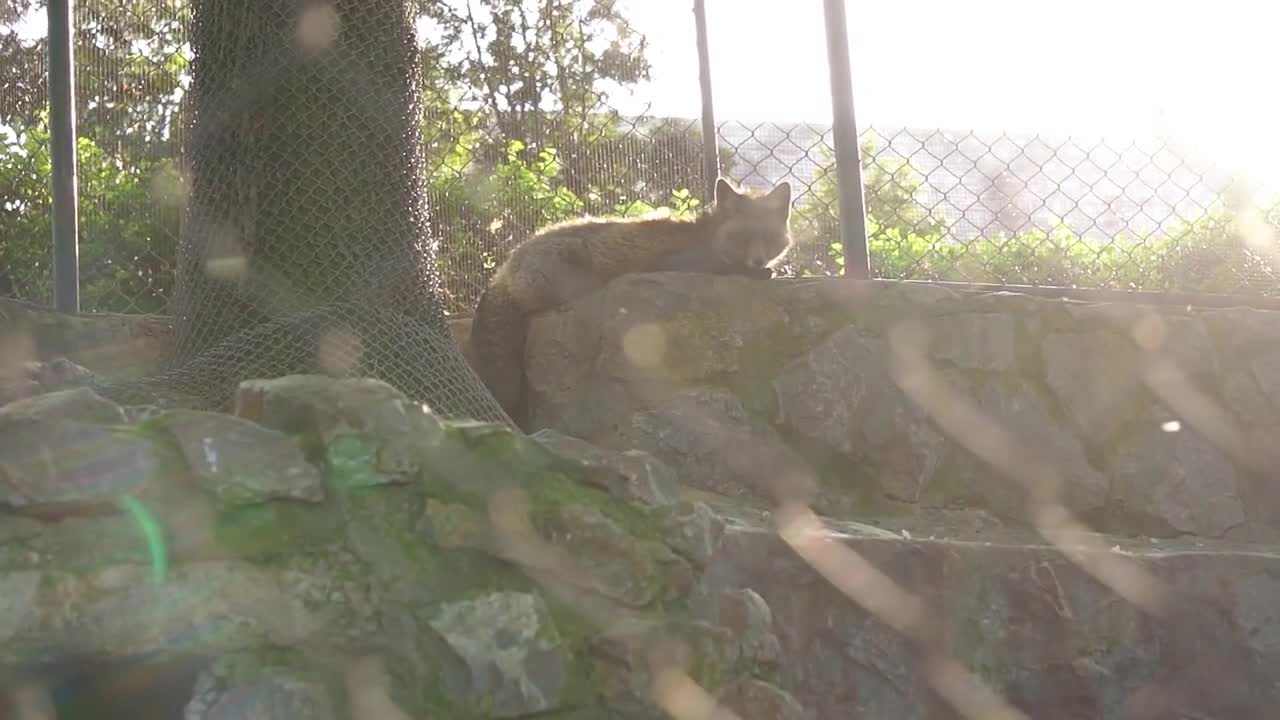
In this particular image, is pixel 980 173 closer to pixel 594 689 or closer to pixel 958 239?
pixel 958 239

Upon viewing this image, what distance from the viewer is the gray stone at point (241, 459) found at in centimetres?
246

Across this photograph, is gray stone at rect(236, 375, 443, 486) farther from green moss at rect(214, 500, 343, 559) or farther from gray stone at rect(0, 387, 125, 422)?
gray stone at rect(0, 387, 125, 422)

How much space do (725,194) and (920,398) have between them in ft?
6.06

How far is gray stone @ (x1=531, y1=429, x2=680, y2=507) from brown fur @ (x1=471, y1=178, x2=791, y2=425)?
2.44 metres

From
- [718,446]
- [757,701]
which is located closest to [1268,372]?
[718,446]

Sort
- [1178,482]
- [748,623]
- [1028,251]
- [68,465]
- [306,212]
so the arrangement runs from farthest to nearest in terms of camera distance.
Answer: [1028,251]
[1178,482]
[306,212]
[748,623]
[68,465]

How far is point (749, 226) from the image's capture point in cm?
679

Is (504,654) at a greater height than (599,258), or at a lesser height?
lesser

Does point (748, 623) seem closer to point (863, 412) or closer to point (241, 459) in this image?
point (241, 459)

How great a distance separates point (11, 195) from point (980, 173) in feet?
15.0

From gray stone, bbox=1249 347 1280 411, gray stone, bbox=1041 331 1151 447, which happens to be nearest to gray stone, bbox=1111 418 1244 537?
gray stone, bbox=1041 331 1151 447

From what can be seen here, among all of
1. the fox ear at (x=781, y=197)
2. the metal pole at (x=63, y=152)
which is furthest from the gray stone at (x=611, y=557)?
the fox ear at (x=781, y=197)

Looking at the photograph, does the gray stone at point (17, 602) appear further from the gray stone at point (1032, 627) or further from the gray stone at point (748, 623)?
the gray stone at point (1032, 627)

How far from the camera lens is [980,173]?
6.57 meters
